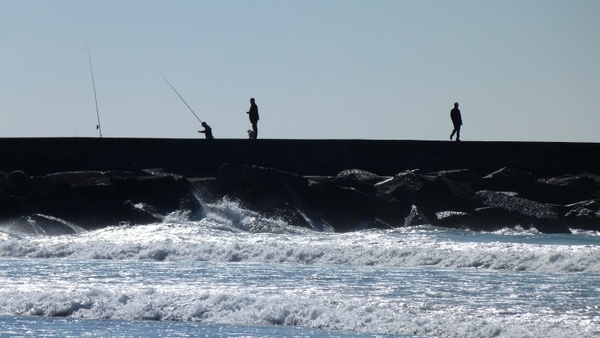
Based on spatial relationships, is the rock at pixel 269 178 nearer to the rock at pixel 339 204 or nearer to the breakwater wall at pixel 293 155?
the rock at pixel 339 204

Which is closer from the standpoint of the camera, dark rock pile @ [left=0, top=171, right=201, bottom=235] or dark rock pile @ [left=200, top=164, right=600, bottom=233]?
dark rock pile @ [left=0, top=171, right=201, bottom=235]

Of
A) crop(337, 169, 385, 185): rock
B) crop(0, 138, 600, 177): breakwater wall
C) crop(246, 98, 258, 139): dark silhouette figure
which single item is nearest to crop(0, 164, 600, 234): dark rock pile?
crop(337, 169, 385, 185): rock

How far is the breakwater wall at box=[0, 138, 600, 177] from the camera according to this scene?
25156 millimetres

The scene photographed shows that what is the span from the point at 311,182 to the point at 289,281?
8.74m

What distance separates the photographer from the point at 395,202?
22891mm

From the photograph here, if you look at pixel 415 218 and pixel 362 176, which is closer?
pixel 415 218

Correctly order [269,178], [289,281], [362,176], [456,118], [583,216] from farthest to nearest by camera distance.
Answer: [456,118] < [362,176] < [269,178] < [583,216] < [289,281]

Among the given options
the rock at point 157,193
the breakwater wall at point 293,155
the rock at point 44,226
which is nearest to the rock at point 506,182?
the breakwater wall at point 293,155

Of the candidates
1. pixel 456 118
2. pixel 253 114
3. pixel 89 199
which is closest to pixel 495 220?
pixel 456 118

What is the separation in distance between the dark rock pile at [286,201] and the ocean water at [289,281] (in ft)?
1.57

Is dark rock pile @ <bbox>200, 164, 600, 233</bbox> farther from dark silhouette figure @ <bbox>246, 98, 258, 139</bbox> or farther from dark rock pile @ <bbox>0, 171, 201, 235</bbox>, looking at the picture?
dark silhouette figure @ <bbox>246, 98, 258, 139</bbox>

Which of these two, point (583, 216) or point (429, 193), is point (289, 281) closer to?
point (429, 193)

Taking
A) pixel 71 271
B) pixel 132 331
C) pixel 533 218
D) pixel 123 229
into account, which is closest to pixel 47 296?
pixel 132 331

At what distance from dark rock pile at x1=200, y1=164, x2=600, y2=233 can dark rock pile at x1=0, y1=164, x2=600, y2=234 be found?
0.02m
